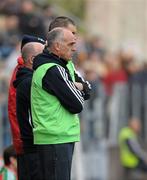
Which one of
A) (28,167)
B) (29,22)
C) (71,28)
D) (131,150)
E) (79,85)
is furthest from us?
(131,150)

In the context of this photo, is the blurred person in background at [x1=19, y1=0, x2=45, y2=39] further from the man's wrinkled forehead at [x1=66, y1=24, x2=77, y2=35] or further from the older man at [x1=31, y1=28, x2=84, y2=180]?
the older man at [x1=31, y1=28, x2=84, y2=180]

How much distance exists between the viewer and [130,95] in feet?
61.2

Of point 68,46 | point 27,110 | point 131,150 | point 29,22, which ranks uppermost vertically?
point 29,22

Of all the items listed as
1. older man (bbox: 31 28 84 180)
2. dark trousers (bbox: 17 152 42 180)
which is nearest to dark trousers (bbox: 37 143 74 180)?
older man (bbox: 31 28 84 180)

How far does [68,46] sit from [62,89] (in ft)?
1.33

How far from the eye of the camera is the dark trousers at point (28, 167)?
27.9 feet

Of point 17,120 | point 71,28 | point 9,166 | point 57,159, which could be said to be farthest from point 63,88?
point 9,166

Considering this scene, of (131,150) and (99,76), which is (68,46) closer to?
(99,76)

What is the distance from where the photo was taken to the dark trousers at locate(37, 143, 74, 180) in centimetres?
814

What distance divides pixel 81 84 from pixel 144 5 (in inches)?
807

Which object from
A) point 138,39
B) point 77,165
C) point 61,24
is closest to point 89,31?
point 138,39

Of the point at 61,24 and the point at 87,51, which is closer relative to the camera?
the point at 61,24

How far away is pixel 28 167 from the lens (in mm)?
8695

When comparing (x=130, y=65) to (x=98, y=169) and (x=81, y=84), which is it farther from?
(x=81, y=84)
